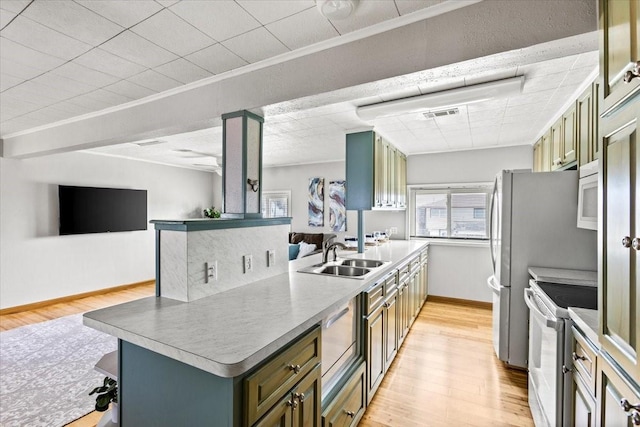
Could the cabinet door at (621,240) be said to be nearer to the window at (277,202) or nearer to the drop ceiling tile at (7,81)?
the drop ceiling tile at (7,81)

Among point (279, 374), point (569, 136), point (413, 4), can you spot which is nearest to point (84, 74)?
point (413, 4)

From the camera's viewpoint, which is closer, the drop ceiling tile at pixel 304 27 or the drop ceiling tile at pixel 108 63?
the drop ceiling tile at pixel 304 27

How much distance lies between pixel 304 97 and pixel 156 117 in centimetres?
142

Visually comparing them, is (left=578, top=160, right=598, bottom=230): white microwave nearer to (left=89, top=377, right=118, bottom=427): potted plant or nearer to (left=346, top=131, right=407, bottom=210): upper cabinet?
(left=346, top=131, right=407, bottom=210): upper cabinet

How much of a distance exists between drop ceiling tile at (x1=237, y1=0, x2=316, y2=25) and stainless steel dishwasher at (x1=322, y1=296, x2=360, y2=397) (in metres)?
1.52

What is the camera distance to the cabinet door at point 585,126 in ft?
6.83

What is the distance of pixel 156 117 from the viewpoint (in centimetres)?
248

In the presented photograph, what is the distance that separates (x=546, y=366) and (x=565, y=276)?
780mm

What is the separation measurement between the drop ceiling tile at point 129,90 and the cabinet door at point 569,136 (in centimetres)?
340

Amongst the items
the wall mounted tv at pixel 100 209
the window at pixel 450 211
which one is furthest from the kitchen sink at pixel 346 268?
the wall mounted tv at pixel 100 209

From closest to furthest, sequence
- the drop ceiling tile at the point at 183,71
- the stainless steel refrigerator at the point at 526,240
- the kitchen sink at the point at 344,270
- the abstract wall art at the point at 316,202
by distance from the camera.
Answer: the drop ceiling tile at the point at 183,71 → the stainless steel refrigerator at the point at 526,240 → the kitchen sink at the point at 344,270 → the abstract wall art at the point at 316,202

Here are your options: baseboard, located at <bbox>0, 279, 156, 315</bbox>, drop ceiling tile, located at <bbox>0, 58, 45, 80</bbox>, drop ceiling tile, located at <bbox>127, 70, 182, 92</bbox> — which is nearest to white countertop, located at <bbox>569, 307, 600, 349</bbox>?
drop ceiling tile, located at <bbox>127, 70, 182, 92</bbox>

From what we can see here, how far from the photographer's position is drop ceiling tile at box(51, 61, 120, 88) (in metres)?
2.02

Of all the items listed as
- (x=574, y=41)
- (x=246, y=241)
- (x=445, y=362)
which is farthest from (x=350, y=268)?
(x=574, y=41)
